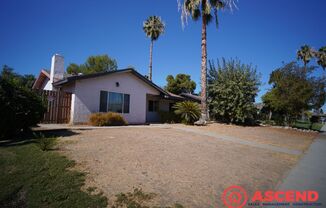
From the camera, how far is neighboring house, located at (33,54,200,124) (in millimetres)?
12609

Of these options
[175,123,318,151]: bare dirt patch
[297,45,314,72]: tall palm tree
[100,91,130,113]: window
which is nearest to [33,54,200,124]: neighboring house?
[100,91,130,113]: window

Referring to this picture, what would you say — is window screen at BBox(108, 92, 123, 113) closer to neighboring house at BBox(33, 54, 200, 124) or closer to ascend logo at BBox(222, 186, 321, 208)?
neighboring house at BBox(33, 54, 200, 124)

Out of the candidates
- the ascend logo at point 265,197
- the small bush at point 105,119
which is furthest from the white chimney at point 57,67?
the ascend logo at point 265,197

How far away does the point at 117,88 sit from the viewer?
14.7 metres

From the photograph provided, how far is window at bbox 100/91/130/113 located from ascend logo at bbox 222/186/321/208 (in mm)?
11814

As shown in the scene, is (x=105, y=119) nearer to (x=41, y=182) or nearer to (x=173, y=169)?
(x=173, y=169)

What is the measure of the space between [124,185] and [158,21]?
30.2 metres

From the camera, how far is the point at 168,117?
62.1 feet

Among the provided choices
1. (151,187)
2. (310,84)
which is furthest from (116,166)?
(310,84)

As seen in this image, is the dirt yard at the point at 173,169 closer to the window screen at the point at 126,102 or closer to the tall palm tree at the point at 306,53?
the window screen at the point at 126,102

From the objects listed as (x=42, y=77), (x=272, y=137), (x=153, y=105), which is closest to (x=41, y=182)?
(x=272, y=137)

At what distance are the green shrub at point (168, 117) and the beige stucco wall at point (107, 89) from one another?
2.50 metres

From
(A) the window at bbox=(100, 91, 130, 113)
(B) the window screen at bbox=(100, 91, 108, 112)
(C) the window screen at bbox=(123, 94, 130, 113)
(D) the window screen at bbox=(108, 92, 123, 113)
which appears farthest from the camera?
(C) the window screen at bbox=(123, 94, 130, 113)

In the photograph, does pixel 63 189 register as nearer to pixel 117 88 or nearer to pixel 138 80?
pixel 117 88
